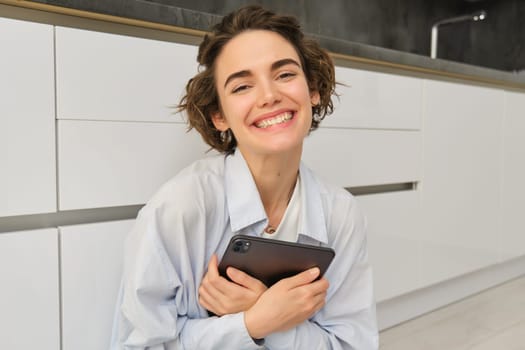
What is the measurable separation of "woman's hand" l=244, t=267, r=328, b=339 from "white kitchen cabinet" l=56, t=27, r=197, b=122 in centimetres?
43

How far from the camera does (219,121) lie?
0.93 m

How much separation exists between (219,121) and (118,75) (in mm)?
211

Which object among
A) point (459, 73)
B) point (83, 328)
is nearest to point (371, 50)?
point (459, 73)

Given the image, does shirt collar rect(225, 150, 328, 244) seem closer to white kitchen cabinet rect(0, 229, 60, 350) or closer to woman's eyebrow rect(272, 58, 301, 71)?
woman's eyebrow rect(272, 58, 301, 71)

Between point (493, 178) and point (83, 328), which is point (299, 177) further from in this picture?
point (493, 178)

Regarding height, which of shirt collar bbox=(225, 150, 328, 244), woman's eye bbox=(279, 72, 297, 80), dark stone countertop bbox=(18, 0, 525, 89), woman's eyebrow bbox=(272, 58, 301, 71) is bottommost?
shirt collar bbox=(225, 150, 328, 244)

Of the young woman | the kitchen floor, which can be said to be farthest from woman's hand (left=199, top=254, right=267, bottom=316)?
the kitchen floor

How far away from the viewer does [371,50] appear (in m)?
1.38

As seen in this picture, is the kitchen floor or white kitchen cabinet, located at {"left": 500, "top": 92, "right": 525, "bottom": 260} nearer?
the kitchen floor

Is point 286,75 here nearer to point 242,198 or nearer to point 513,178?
point 242,198

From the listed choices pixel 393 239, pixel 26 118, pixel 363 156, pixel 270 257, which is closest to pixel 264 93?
pixel 270 257

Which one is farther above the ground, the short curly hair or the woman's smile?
the short curly hair

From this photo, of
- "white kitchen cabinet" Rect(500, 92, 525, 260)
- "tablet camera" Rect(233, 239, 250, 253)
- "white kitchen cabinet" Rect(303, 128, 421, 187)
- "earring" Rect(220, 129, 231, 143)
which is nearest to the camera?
"tablet camera" Rect(233, 239, 250, 253)

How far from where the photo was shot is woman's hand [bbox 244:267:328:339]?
0.78 meters
